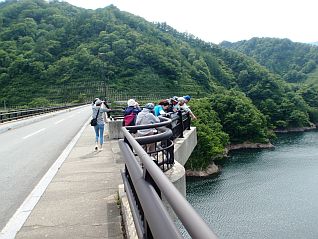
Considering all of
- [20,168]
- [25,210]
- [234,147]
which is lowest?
[234,147]

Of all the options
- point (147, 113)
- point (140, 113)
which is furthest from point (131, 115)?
point (147, 113)

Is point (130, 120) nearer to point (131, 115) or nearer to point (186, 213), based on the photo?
point (131, 115)

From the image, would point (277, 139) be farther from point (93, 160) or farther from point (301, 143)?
point (93, 160)

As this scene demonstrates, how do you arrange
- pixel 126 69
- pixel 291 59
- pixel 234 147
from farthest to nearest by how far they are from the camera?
1. pixel 291 59
2. pixel 126 69
3. pixel 234 147

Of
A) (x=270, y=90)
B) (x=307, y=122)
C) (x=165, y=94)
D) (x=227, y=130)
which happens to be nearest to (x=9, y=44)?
(x=165, y=94)

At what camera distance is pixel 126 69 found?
382 ft

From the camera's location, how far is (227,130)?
73.0 m

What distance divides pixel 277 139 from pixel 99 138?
7345 centimetres

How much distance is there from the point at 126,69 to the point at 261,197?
292 ft

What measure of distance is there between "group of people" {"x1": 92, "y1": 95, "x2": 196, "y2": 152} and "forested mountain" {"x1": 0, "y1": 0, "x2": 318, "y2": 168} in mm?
60108

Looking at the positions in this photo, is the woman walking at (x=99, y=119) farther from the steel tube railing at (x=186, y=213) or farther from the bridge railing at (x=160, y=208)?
the steel tube railing at (x=186, y=213)

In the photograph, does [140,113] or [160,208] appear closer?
[160,208]

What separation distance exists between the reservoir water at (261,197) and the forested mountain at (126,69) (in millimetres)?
22058

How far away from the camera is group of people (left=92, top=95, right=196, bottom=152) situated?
6083 mm
